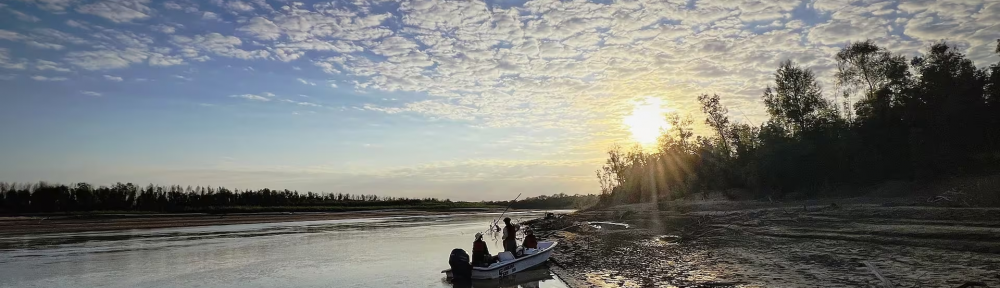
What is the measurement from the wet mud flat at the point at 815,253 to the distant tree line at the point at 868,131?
51.6 ft

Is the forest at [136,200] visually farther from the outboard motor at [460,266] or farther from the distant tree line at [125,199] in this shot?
the outboard motor at [460,266]

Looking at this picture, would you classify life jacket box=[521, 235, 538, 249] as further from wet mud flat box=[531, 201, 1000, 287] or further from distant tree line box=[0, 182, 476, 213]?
distant tree line box=[0, 182, 476, 213]

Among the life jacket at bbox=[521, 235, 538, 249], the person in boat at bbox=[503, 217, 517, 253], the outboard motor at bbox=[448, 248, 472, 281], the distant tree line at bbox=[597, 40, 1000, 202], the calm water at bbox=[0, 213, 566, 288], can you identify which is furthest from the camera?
the distant tree line at bbox=[597, 40, 1000, 202]

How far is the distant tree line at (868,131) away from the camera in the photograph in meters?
38.2

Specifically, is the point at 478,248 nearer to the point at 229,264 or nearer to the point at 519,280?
the point at 519,280

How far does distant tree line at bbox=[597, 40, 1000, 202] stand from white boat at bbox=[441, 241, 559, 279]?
107 ft

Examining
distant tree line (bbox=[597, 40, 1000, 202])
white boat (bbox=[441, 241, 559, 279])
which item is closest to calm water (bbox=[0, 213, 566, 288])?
white boat (bbox=[441, 241, 559, 279])

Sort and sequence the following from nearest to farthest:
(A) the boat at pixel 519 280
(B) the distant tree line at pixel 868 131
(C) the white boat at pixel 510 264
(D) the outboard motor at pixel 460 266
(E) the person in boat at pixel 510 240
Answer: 1. (D) the outboard motor at pixel 460 266
2. (A) the boat at pixel 519 280
3. (C) the white boat at pixel 510 264
4. (E) the person in boat at pixel 510 240
5. (B) the distant tree line at pixel 868 131

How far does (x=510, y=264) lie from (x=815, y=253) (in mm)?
10457

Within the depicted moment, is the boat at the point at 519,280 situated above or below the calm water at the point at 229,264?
below

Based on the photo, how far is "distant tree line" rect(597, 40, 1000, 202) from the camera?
3822 centimetres

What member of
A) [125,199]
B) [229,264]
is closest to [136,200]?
[125,199]

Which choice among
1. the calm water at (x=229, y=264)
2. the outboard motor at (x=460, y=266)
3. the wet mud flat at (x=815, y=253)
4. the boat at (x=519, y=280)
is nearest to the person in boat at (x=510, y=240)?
the boat at (x=519, y=280)

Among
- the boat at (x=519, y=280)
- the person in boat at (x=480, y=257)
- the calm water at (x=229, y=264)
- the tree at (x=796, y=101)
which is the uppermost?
the tree at (x=796, y=101)
